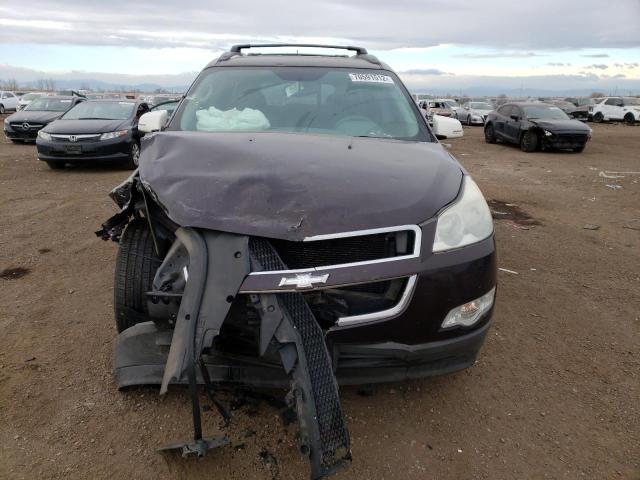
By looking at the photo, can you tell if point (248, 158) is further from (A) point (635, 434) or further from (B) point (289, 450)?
(A) point (635, 434)

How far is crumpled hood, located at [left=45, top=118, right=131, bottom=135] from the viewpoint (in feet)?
30.3

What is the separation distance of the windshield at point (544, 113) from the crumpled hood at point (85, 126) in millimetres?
11672

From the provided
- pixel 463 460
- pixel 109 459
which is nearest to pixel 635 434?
pixel 463 460

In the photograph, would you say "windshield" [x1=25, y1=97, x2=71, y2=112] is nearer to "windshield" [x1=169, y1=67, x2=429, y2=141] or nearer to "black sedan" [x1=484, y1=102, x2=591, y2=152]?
"windshield" [x1=169, y1=67, x2=429, y2=141]

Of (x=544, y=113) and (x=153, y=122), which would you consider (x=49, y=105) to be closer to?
(x=153, y=122)

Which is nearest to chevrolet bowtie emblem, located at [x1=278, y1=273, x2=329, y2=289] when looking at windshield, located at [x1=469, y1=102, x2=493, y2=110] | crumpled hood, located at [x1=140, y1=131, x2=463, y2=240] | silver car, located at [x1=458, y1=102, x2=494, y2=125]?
crumpled hood, located at [x1=140, y1=131, x2=463, y2=240]

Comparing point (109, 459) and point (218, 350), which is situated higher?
point (218, 350)

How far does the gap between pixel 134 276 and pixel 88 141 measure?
7.61 metres

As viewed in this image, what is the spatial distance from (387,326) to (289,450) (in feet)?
2.46

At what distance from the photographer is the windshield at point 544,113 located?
49.0 ft

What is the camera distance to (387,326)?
2.06 metres

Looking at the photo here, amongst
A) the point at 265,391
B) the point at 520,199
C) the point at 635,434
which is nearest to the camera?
the point at 635,434

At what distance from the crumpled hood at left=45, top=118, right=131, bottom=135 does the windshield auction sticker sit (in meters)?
7.18

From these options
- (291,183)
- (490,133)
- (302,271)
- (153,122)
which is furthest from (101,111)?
(490,133)
